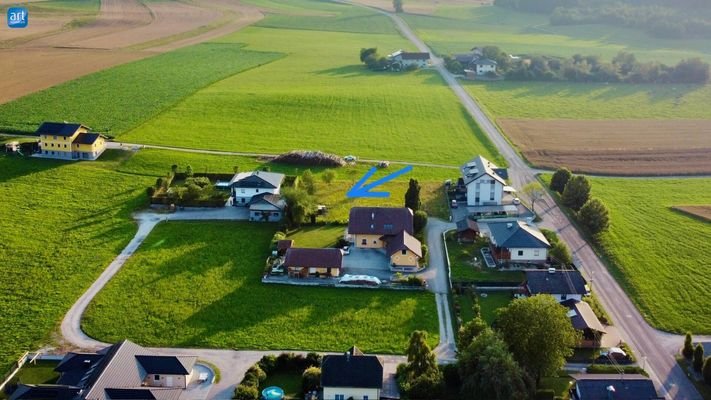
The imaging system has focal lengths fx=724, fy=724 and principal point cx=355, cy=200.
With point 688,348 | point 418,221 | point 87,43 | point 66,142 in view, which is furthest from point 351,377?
point 87,43

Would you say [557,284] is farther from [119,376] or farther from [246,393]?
[119,376]

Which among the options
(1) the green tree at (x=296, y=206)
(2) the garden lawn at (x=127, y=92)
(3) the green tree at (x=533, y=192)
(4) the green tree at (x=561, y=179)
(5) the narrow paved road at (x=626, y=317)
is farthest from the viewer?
(2) the garden lawn at (x=127, y=92)

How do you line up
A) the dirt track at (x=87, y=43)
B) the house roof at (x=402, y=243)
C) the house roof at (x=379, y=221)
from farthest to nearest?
the dirt track at (x=87, y=43) → the house roof at (x=379, y=221) → the house roof at (x=402, y=243)

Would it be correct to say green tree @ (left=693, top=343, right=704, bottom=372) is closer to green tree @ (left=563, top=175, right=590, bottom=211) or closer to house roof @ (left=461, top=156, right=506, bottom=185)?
green tree @ (left=563, top=175, right=590, bottom=211)

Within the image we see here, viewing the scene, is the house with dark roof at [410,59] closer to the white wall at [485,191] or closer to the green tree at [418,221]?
the white wall at [485,191]

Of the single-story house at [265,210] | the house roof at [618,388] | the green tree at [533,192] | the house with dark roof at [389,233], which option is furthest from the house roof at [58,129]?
the house roof at [618,388]

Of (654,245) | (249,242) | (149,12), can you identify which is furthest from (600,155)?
(149,12)

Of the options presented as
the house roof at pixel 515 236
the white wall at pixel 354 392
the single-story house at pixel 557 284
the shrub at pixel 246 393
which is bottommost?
the shrub at pixel 246 393
